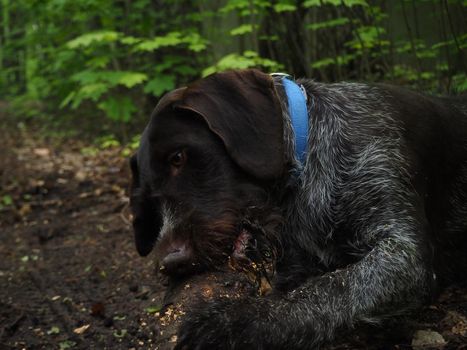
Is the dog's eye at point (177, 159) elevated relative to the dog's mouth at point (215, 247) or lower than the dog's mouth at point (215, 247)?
elevated

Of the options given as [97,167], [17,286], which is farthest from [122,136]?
[17,286]

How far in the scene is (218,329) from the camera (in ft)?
8.45

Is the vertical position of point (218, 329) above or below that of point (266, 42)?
below

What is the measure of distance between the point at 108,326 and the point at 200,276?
1602 millimetres

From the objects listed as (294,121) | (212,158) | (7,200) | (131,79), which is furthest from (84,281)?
(131,79)

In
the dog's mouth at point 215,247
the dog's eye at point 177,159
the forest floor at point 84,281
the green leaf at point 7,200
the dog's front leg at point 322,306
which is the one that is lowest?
the green leaf at point 7,200

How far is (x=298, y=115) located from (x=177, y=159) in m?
0.76

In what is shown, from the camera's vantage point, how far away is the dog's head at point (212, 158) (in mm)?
3131

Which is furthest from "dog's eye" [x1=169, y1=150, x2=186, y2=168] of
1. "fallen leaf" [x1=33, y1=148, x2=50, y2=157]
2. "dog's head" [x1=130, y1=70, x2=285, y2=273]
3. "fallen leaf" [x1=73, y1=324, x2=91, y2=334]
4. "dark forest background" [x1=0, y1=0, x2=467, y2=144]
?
"fallen leaf" [x1=33, y1=148, x2=50, y2=157]

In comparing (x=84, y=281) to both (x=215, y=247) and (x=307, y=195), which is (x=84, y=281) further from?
(x=215, y=247)

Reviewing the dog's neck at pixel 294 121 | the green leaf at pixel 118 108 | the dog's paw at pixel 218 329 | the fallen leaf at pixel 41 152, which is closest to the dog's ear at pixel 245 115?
the dog's neck at pixel 294 121

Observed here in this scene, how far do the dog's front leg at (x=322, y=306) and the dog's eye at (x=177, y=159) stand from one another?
33.9 inches

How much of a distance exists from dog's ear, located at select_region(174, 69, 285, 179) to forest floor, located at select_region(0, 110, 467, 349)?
894mm

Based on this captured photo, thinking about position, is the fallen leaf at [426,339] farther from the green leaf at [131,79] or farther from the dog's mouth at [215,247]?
the green leaf at [131,79]
